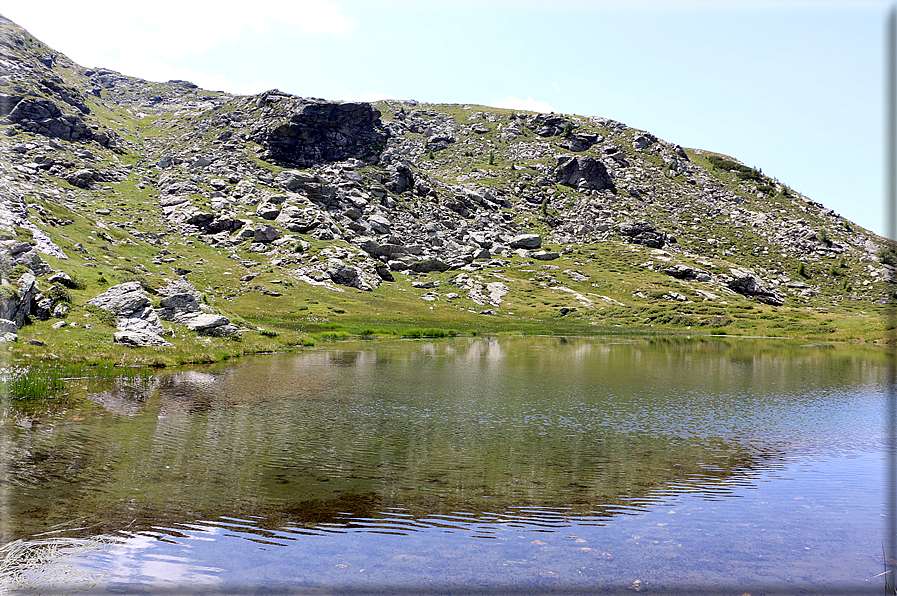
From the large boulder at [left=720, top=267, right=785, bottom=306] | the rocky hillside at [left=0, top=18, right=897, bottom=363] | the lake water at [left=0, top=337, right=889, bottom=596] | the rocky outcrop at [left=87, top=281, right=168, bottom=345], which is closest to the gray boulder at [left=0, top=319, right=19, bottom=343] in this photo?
the rocky hillside at [left=0, top=18, right=897, bottom=363]

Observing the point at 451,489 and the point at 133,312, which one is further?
the point at 133,312

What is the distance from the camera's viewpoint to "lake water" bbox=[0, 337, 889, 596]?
1116cm

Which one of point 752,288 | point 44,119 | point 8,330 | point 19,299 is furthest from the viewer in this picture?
point 752,288

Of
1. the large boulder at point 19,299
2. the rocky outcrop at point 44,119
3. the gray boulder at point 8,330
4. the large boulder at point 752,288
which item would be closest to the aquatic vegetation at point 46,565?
the gray boulder at point 8,330

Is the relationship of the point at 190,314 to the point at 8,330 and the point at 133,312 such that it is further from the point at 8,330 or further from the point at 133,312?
the point at 8,330

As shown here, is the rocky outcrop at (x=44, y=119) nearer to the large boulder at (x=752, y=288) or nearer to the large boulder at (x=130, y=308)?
the large boulder at (x=130, y=308)

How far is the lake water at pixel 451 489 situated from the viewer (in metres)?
11.2

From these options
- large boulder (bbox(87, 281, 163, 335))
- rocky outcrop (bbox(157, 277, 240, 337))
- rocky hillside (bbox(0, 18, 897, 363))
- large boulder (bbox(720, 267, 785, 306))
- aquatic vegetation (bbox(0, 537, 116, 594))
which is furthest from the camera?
large boulder (bbox(720, 267, 785, 306))

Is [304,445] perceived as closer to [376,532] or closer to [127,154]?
[376,532]

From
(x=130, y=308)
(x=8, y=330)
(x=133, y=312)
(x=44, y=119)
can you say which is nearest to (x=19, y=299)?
(x=8, y=330)

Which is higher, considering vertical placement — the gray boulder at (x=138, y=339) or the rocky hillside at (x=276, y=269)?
the rocky hillside at (x=276, y=269)

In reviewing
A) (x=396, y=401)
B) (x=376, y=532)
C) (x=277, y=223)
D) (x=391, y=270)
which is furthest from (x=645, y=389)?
(x=277, y=223)

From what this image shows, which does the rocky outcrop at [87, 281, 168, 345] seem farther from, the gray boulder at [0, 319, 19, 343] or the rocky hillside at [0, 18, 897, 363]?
the gray boulder at [0, 319, 19, 343]

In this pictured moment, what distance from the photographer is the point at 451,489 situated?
16688 millimetres
